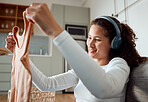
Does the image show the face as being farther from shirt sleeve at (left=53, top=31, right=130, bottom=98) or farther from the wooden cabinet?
the wooden cabinet

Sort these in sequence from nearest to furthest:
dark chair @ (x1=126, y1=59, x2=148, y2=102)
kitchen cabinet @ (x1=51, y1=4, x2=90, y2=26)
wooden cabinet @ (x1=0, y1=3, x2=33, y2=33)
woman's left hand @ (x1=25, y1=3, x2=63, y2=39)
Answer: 1. woman's left hand @ (x1=25, y1=3, x2=63, y2=39)
2. dark chair @ (x1=126, y1=59, x2=148, y2=102)
3. kitchen cabinet @ (x1=51, y1=4, x2=90, y2=26)
4. wooden cabinet @ (x1=0, y1=3, x2=33, y2=33)

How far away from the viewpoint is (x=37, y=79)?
0.83 meters

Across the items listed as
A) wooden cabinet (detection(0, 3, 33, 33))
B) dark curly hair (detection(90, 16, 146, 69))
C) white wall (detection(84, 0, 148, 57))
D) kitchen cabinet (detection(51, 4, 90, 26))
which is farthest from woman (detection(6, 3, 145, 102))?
wooden cabinet (detection(0, 3, 33, 33))

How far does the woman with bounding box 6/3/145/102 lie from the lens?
43 centimetres

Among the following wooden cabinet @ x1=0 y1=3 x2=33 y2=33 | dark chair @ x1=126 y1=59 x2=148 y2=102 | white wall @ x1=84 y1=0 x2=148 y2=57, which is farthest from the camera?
wooden cabinet @ x1=0 y1=3 x2=33 y2=33

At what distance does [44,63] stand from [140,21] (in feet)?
7.70

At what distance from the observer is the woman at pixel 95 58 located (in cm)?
43

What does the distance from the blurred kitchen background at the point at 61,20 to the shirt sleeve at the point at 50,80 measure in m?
1.62

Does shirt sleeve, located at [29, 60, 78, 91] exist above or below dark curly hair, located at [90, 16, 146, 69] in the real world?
below

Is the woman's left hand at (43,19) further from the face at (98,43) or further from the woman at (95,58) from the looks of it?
the face at (98,43)

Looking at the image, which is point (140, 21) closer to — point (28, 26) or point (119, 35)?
point (119, 35)

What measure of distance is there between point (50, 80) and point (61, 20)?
310 cm

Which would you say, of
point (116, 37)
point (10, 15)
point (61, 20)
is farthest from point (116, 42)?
point (10, 15)

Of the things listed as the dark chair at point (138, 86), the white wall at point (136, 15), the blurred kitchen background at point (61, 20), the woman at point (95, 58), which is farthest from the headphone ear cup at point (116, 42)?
the blurred kitchen background at point (61, 20)
